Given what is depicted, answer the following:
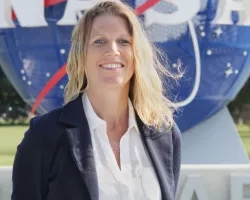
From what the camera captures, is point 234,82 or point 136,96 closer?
point 136,96

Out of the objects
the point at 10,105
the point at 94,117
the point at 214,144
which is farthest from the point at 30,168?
the point at 10,105

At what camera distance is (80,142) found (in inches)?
85.2

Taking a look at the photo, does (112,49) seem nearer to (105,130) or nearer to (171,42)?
(105,130)

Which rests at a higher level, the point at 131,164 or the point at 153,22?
the point at 131,164

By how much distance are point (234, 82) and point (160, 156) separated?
14.2 ft

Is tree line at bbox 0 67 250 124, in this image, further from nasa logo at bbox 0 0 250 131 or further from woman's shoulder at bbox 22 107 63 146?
woman's shoulder at bbox 22 107 63 146

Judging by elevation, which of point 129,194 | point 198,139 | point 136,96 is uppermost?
point 136,96

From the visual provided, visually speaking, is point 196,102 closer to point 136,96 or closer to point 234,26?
point 234,26

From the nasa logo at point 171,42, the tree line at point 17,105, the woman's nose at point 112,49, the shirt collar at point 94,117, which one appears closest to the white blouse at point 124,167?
the shirt collar at point 94,117

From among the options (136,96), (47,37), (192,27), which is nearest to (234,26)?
(192,27)

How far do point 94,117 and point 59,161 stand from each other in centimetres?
16

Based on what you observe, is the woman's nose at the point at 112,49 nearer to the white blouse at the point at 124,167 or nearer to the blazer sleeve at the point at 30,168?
the white blouse at the point at 124,167

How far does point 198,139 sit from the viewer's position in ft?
21.9

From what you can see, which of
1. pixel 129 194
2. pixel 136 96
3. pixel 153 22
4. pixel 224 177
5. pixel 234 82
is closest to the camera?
pixel 129 194
